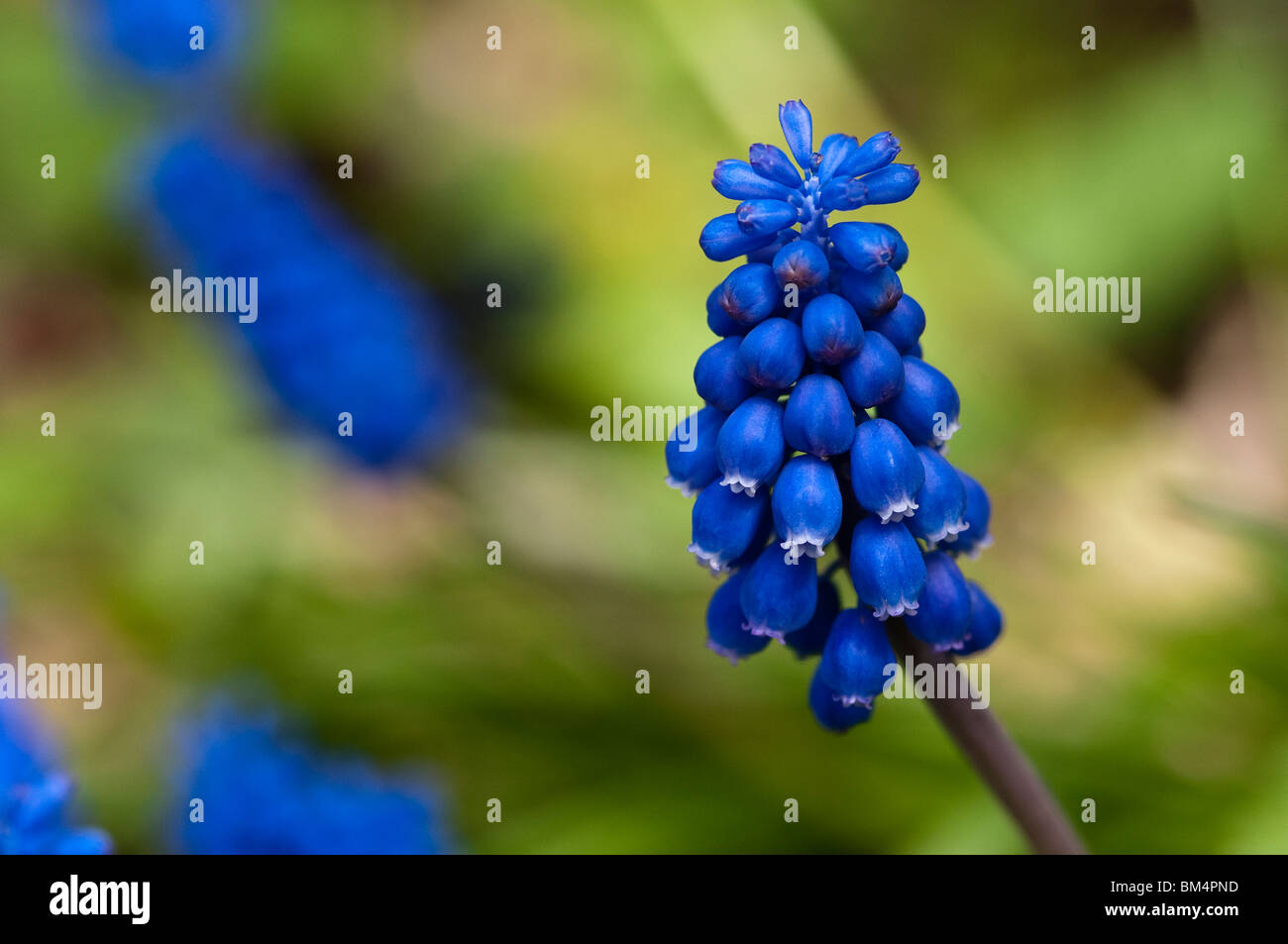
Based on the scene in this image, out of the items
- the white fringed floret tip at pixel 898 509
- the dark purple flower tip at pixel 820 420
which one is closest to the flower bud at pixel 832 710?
the white fringed floret tip at pixel 898 509

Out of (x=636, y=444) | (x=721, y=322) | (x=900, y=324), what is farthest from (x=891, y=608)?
(x=636, y=444)

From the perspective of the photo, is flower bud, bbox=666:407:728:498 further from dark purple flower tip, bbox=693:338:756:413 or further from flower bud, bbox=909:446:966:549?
flower bud, bbox=909:446:966:549

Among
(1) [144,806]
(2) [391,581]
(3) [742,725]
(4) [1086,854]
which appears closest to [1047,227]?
(3) [742,725]

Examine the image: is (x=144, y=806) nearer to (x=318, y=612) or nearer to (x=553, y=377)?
(x=318, y=612)

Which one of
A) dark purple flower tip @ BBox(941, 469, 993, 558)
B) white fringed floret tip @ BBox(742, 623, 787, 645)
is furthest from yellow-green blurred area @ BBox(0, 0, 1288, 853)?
white fringed floret tip @ BBox(742, 623, 787, 645)

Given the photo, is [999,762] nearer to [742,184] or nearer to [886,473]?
[886,473]

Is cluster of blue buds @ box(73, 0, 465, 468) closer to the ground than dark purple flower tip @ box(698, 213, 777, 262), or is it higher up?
higher up
